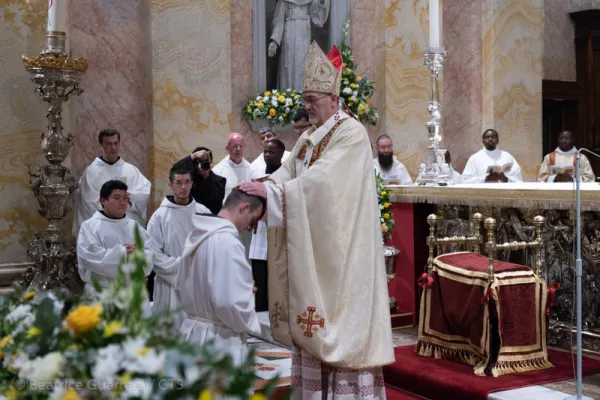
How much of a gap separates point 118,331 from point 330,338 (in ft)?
8.47

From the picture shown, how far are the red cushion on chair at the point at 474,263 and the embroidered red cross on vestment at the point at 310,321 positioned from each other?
5.45 ft

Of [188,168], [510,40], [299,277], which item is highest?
[510,40]

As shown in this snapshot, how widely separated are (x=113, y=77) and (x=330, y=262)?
5536 millimetres

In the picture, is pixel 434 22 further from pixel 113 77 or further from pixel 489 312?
pixel 113 77

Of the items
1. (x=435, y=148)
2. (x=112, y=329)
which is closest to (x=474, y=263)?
(x=435, y=148)

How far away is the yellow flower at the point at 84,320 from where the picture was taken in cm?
154

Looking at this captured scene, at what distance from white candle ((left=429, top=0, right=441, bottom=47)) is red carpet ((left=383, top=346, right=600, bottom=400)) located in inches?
119

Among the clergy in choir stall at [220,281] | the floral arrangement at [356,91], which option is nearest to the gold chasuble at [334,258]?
the clergy in choir stall at [220,281]

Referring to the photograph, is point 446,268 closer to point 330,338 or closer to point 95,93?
point 330,338

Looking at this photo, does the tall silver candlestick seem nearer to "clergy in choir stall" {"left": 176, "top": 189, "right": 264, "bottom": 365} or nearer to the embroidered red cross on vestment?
the embroidered red cross on vestment

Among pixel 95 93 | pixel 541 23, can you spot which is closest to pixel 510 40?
pixel 541 23

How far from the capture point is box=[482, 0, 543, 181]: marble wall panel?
1152 cm

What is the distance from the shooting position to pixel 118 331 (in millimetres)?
1558

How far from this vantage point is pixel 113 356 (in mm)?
1482
